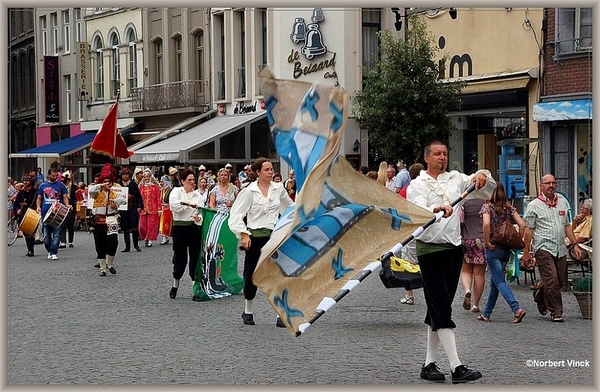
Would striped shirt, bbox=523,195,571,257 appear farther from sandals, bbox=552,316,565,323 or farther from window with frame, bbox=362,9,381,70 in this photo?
window with frame, bbox=362,9,381,70

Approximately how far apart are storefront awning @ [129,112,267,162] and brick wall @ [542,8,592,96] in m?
11.0

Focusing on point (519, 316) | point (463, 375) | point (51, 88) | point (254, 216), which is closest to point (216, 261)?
point (254, 216)

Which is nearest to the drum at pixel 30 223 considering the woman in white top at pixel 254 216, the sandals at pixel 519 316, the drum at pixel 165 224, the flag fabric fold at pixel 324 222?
the drum at pixel 165 224

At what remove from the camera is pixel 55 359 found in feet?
32.9

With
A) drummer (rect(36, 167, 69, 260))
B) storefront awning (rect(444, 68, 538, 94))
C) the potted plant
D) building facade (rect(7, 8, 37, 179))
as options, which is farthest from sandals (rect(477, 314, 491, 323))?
building facade (rect(7, 8, 37, 179))

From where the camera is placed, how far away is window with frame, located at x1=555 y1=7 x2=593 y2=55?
2094cm

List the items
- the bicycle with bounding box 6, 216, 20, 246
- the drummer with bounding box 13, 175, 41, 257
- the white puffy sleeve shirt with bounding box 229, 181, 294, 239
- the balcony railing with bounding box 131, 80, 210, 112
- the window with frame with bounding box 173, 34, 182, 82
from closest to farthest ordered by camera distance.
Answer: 1. the white puffy sleeve shirt with bounding box 229, 181, 294, 239
2. the drummer with bounding box 13, 175, 41, 257
3. the bicycle with bounding box 6, 216, 20, 246
4. the balcony railing with bounding box 131, 80, 210, 112
5. the window with frame with bounding box 173, 34, 182, 82

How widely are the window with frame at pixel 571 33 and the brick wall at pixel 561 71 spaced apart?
159mm

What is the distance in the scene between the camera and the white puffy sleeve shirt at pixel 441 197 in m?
8.80

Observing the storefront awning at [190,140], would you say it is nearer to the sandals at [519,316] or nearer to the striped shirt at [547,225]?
the striped shirt at [547,225]

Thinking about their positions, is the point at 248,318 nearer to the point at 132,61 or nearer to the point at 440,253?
the point at 440,253

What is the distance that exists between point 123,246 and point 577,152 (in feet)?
33.1

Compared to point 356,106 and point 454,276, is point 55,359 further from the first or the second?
point 356,106

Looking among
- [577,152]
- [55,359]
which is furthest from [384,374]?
[577,152]
